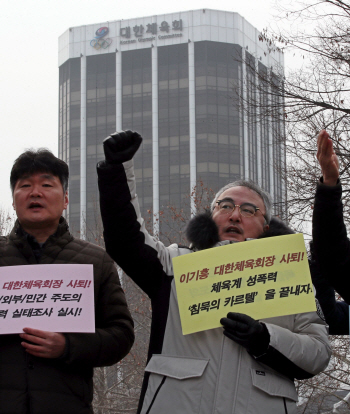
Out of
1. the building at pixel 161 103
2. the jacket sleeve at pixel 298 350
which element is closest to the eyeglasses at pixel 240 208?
the jacket sleeve at pixel 298 350

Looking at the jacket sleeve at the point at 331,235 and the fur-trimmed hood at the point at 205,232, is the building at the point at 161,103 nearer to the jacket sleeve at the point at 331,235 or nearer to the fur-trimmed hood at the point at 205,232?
the fur-trimmed hood at the point at 205,232

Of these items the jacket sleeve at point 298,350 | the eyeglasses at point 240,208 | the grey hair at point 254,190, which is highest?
the grey hair at point 254,190

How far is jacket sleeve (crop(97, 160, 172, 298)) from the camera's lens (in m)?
2.67

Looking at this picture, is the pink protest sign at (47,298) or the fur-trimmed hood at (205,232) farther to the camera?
the fur-trimmed hood at (205,232)

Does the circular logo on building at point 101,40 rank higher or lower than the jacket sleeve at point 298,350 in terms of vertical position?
higher

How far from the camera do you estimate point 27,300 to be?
8.73 ft

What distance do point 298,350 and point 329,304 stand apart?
2.52ft

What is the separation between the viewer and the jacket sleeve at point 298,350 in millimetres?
2486

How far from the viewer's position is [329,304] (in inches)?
127

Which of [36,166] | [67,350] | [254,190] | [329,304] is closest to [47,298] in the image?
[67,350]

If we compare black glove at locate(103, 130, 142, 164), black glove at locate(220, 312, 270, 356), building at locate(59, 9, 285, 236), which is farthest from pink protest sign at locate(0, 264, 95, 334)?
building at locate(59, 9, 285, 236)

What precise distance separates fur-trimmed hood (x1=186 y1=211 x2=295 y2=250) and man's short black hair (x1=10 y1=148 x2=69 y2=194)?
0.75m

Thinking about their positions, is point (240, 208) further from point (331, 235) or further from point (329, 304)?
point (329, 304)

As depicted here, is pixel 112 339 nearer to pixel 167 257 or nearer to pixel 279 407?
pixel 167 257
